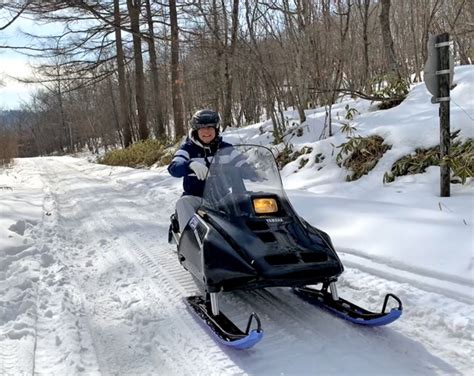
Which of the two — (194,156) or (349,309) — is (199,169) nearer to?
(194,156)

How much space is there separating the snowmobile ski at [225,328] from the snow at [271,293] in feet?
0.26

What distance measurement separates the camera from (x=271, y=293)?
371 cm

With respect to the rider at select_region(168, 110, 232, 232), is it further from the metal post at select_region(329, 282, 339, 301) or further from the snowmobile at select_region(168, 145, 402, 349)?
the metal post at select_region(329, 282, 339, 301)

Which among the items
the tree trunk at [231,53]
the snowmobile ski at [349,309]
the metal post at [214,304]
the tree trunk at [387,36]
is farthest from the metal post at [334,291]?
the tree trunk at [231,53]

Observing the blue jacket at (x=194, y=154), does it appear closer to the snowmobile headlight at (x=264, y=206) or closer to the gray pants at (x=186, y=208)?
the gray pants at (x=186, y=208)

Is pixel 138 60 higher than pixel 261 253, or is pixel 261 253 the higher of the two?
pixel 138 60

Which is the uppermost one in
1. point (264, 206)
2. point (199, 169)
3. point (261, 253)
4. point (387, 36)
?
point (387, 36)

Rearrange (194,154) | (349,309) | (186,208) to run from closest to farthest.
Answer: (349,309) < (186,208) < (194,154)

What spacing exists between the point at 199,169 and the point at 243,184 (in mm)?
524

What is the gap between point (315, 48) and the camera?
10.3m

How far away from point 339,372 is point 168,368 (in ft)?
3.21

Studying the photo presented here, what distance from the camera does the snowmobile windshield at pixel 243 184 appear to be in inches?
134

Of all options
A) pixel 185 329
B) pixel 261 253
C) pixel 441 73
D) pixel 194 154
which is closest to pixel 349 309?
pixel 261 253

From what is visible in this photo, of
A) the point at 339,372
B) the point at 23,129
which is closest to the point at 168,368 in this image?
the point at 339,372
